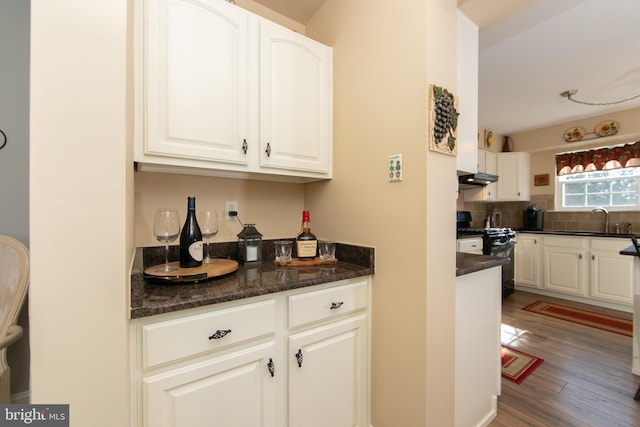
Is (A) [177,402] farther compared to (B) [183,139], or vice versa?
(B) [183,139]

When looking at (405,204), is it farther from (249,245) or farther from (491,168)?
(491,168)

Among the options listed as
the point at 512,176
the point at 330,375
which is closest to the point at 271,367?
the point at 330,375

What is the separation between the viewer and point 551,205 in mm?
4152

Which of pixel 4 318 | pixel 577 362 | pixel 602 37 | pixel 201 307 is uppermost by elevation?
pixel 602 37

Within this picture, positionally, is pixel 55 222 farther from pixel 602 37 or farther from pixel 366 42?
pixel 602 37

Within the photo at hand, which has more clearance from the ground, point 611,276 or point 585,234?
point 585,234

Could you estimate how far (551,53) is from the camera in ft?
7.59

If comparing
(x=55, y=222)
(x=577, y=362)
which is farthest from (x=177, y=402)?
(x=577, y=362)

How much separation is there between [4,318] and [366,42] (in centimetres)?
226

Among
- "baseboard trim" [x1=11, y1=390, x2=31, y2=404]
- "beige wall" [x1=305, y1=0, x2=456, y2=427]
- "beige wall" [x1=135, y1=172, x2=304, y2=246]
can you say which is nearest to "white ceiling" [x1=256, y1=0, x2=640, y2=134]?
"beige wall" [x1=305, y1=0, x2=456, y2=427]

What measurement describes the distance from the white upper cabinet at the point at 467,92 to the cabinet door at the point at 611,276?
3279 mm

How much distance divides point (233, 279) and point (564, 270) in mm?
4517

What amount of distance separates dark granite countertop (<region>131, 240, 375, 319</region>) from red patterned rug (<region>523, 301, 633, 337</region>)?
3.14 m

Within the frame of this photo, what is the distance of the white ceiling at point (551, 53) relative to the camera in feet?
5.26
